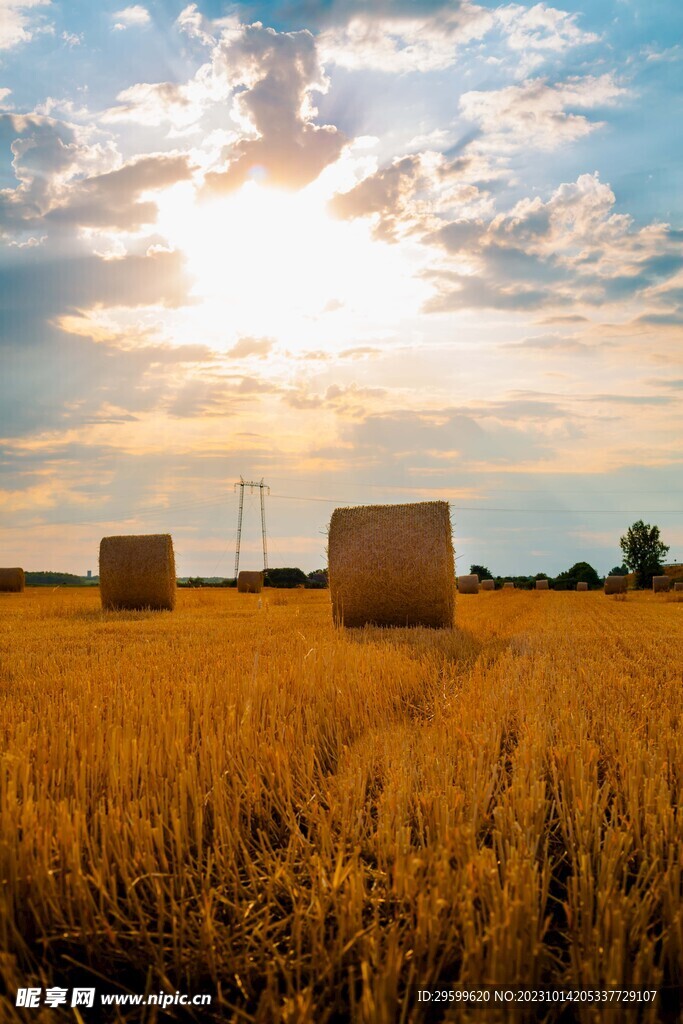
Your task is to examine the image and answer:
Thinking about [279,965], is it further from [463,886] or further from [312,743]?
[312,743]

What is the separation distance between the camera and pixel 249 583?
34.0 m

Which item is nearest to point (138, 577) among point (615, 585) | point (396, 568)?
point (396, 568)

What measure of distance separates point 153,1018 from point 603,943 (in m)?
1.28

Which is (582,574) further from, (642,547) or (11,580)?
(11,580)

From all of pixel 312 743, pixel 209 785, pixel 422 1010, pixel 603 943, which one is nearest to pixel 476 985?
pixel 422 1010

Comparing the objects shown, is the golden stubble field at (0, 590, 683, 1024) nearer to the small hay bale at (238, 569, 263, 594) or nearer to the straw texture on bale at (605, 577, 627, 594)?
the small hay bale at (238, 569, 263, 594)

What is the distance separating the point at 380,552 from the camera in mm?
13203

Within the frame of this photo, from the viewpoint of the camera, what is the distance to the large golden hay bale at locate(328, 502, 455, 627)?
13.1 metres

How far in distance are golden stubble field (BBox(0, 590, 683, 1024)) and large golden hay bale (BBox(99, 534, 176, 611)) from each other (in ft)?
48.3

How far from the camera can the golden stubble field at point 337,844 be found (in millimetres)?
2227

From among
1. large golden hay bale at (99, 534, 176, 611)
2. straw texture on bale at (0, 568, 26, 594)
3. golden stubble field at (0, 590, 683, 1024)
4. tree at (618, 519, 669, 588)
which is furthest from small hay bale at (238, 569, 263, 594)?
tree at (618, 519, 669, 588)

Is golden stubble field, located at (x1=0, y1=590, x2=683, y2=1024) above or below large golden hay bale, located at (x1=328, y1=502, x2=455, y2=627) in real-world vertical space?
below

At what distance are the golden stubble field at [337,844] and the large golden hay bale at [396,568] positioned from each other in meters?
7.20

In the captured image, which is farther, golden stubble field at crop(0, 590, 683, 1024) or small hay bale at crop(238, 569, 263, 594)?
small hay bale at crop(238, 569, 263, 594)
